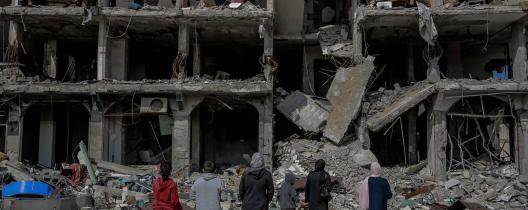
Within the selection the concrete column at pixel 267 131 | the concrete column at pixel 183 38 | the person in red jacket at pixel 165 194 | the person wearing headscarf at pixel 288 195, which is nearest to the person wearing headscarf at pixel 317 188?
the person wearing headscarf at pixel 288 195

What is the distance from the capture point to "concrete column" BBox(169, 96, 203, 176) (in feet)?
66.8

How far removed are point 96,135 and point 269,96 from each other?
22.0 feet

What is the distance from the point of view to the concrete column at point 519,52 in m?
19.7

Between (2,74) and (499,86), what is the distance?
18.1 meters

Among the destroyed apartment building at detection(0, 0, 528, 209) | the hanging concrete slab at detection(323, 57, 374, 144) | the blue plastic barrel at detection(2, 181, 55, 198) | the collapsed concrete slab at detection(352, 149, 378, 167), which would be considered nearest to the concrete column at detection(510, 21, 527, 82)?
the destroyed apartment building at detection(0, 0, 528, 209)

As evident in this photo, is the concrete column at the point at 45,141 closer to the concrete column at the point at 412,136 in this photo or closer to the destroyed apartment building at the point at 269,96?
the destroyed apartment building at the point at 269,96

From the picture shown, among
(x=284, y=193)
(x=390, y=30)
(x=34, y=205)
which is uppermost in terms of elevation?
(x=390, y=30)

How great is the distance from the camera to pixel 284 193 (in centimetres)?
981

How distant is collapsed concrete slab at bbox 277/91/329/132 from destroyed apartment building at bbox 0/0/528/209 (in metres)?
Answer: 0.05

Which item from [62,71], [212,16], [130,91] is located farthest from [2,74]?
[212,16]

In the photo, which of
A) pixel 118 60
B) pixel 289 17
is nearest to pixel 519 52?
pixel 289 17

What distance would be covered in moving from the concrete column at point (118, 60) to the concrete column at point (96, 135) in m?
2.05

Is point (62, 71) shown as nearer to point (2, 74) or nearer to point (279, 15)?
point (2, 74)

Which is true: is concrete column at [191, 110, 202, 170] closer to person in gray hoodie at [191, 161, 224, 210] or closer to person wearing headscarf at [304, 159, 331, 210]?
person wearing headscarf at [304, 159, 331, 210]
